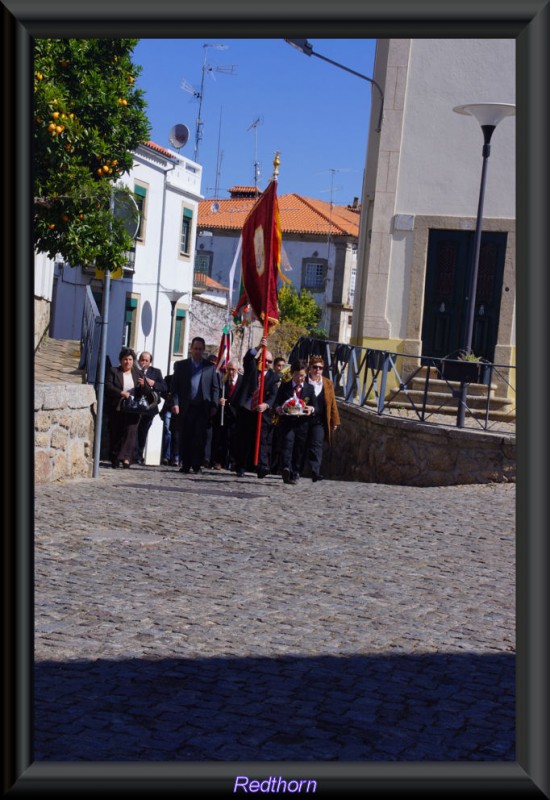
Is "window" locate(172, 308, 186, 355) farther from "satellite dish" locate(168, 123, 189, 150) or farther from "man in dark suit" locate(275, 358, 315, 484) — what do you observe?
"man in dark suit" locate(275, 358, 315, 484)

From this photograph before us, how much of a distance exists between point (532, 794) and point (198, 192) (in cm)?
3380

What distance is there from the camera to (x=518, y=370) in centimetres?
294

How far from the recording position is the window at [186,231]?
116 feet

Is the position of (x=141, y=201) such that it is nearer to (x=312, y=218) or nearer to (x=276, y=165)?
(x=276, y=165)

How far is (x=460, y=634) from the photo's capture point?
6449 mm

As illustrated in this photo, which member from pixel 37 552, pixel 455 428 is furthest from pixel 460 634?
pixel 455 428

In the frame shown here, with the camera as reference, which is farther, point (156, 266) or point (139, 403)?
point (156, 266)

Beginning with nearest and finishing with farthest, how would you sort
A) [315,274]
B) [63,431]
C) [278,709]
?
[278,709], [63,431], [315,274]

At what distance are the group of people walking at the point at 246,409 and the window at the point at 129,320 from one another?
53.9ft

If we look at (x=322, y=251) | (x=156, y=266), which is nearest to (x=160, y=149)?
(x=156, y=266)

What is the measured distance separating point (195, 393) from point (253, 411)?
0.82 m

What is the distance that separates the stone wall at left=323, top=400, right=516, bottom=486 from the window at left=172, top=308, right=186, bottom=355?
19889 millimetres

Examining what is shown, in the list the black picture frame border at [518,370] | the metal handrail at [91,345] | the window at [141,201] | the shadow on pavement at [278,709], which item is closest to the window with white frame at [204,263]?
the window at [141,201]

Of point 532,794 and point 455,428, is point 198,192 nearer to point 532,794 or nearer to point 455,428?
point 455,428
